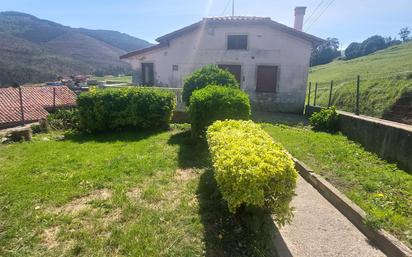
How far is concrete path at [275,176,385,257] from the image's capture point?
9.96ft

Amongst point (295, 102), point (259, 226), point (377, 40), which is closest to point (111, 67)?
point (295, 102)

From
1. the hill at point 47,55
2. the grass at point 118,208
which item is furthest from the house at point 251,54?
the hill at point 47,55

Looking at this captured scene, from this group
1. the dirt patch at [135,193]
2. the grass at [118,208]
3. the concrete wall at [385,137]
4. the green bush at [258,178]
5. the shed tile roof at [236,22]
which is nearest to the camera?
the green bush at [258,178]

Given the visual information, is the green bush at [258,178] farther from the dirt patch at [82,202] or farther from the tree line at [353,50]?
the tree line at [353,50]

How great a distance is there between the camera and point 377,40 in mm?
62281

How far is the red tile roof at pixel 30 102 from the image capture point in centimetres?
1213

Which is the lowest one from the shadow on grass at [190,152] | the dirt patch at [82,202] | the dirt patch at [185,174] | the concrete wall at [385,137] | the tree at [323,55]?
the dirt patch at [82,202]

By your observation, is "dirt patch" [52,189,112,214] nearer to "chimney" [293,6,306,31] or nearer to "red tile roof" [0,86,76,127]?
"red tile roof" [0,86,76,127]

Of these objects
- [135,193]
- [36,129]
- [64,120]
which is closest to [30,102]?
[64,120]

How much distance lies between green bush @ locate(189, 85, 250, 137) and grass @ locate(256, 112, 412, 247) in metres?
1.68

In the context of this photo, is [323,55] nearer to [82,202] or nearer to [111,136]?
[111,136]

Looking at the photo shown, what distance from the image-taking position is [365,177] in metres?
5.08

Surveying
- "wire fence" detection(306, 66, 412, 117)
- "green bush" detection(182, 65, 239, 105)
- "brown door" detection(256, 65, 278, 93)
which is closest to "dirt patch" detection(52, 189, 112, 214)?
"green bush" detection(182, 65, 239, 105)

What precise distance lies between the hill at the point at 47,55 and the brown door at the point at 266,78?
118ft
